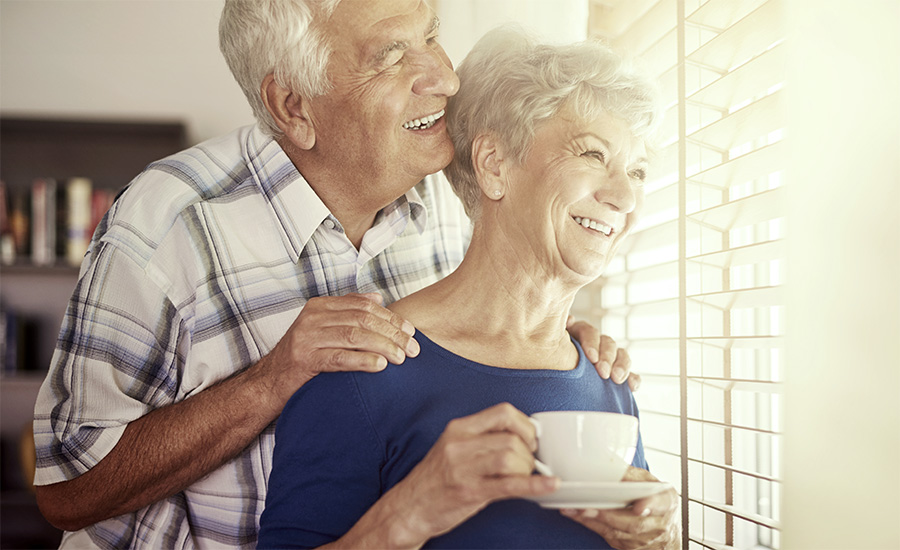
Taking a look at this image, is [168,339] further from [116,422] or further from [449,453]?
[449,453]

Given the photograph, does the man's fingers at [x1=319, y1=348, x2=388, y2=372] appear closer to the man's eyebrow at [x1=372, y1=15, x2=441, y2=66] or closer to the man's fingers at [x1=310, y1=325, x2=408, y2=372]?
the man's fingers at [x1=310, y1=325, x2=408, y2=372]

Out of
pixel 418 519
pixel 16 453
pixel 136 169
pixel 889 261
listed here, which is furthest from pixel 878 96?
pixel 16 453

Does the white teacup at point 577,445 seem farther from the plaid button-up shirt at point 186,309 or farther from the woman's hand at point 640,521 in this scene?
the plaid button-up shirt at point 186,309

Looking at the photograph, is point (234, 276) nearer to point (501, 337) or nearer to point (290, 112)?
point (290, 112)

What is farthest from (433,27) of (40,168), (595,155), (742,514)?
(40,168)

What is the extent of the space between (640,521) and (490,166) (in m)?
0.51

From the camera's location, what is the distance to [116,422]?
3.39ft

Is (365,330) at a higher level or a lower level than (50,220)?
lower

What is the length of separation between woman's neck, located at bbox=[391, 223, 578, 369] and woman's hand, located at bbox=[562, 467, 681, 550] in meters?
0.22

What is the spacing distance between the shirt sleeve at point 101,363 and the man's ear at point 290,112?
33 cm

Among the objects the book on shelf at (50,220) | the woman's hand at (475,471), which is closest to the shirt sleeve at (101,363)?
the woman's hand at (475,471)

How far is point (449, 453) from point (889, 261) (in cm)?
51

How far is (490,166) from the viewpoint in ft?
3.14

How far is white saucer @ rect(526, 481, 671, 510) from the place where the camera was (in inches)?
23.7
